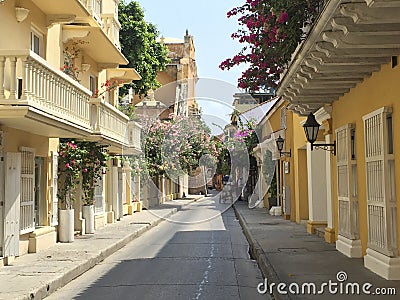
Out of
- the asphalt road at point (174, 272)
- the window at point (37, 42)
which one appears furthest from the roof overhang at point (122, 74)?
the window at point (37, 42)

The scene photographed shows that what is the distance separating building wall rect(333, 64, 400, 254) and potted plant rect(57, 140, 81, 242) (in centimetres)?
741

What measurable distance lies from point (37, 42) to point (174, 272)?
23.8ft

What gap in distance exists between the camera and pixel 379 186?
9.72 m

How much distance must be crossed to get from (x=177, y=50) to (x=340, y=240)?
197 feet

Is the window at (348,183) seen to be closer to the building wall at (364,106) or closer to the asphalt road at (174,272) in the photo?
the building wall at (364,106)

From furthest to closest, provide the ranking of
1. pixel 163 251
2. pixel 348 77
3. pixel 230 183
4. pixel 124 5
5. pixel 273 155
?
1. pixel 230 183
2. pixel 124 5
3. pixel 273 155
4. pixel 163 251
5. pixel 348 77

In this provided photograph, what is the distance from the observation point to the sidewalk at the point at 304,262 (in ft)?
30.0

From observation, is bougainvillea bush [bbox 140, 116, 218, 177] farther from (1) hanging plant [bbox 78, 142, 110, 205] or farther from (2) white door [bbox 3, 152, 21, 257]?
(2) white door [bbox 3, 152, 21, 257]

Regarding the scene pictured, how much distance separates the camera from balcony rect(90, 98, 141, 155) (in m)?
17.0

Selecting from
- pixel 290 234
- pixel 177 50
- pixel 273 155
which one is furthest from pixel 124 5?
pixel 177 50

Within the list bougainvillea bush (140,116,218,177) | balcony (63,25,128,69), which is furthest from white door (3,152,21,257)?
bougainvillea bush (140,116,218,177)

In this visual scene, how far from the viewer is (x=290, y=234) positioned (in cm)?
1755

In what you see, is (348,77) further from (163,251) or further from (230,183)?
(230,183)

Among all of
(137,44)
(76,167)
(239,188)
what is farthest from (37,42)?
(239,188)
